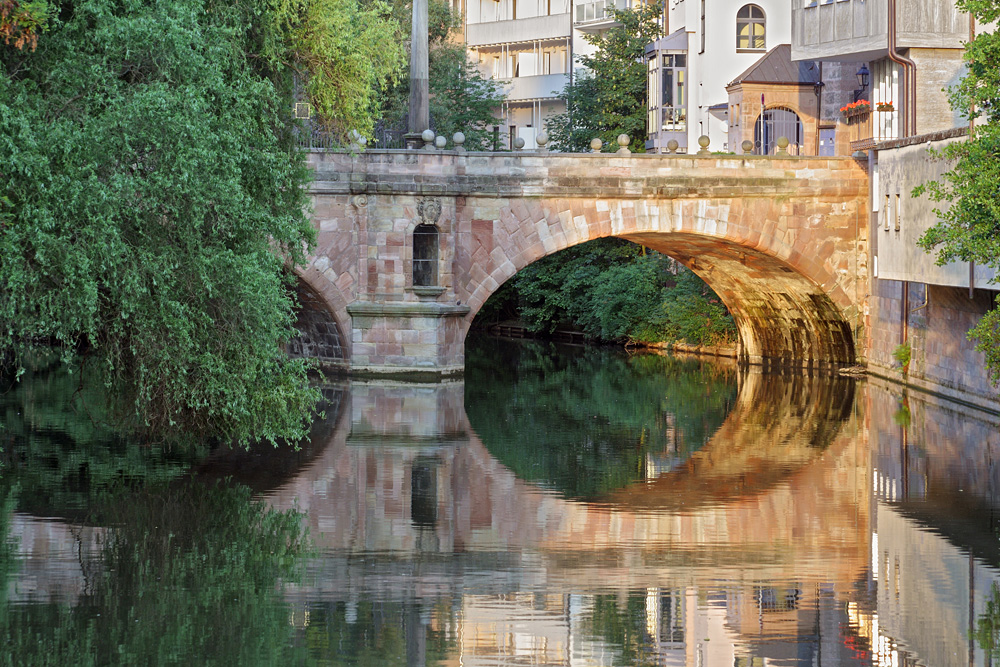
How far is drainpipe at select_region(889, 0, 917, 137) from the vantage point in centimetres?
2697

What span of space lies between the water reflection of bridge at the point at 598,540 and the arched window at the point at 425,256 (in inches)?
269

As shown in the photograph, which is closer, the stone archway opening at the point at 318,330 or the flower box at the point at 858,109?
the stone archway opening at the point at 318,330

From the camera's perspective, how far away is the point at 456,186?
1112 inches

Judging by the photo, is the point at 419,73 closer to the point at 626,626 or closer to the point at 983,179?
the point at 983,179

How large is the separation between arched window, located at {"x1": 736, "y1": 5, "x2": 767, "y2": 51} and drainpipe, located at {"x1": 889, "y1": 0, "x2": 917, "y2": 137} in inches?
508

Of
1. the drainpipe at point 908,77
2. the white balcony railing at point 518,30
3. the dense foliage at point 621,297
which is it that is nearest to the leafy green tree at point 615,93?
the dense foliage at point 621,297

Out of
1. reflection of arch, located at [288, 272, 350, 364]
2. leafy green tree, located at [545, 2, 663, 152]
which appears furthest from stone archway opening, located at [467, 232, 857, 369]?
leafy green tree, located at [545, 2, 663, 152]

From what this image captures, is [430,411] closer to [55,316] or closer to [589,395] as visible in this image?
[589,395]

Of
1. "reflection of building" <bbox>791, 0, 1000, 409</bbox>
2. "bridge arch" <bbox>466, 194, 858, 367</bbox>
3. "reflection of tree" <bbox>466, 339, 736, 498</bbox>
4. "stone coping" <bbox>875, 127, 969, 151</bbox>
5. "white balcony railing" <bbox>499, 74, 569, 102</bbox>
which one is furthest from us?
"white balcony railing" <bbox>499, 74, 569, 102</bbox>

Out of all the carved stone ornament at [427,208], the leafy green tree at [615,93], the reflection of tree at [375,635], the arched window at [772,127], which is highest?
the leafy green tree at [615,93]

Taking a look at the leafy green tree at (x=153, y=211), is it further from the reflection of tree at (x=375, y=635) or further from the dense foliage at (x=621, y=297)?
the dense foliage at (x=621, y=297)

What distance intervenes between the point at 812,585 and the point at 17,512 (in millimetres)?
7336

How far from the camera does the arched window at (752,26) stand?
39969 millimetres

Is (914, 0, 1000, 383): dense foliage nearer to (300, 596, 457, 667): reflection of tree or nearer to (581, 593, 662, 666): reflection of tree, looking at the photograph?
(581, 593, 662, 666): reflection of tree
